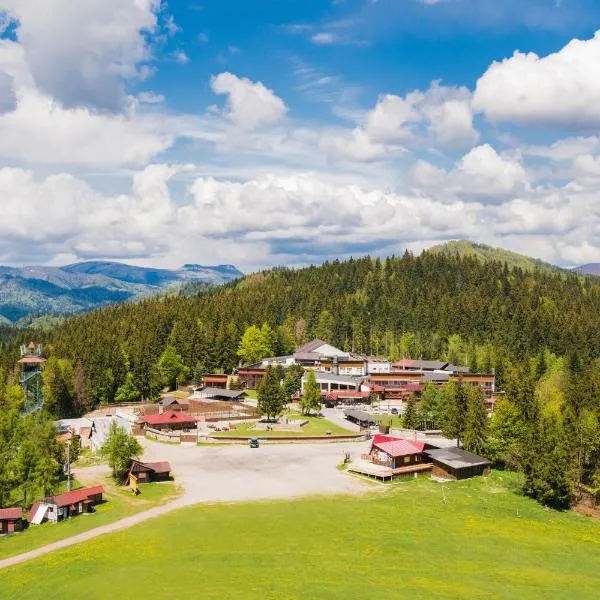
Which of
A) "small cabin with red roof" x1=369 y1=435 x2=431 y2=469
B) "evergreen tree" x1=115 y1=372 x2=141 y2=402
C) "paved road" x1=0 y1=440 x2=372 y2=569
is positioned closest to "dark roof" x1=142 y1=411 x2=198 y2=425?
"paved road" x1=0 y1=440 x2=372 y2=569

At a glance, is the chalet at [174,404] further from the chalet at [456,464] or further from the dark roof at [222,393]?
the chalet at [456,464]

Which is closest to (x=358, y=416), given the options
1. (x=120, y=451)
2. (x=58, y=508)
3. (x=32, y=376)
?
(x=120, y=451)

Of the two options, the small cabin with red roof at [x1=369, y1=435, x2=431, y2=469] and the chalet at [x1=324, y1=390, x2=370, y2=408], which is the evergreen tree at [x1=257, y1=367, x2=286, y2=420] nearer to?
the chalet at [x1=324, y1=390, x2=370, y2=408]

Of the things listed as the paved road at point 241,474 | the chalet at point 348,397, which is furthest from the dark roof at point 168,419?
the chalet at point 348,397

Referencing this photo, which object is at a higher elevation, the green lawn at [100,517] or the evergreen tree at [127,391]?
the evergreen tree at [127,391]

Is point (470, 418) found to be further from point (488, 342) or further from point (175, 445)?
point (488, 342)

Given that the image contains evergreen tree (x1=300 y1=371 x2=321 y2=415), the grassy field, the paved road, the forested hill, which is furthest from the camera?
the forested hill

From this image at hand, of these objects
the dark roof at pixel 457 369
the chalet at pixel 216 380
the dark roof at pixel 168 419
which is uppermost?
the dark roof at pixel 457 369
